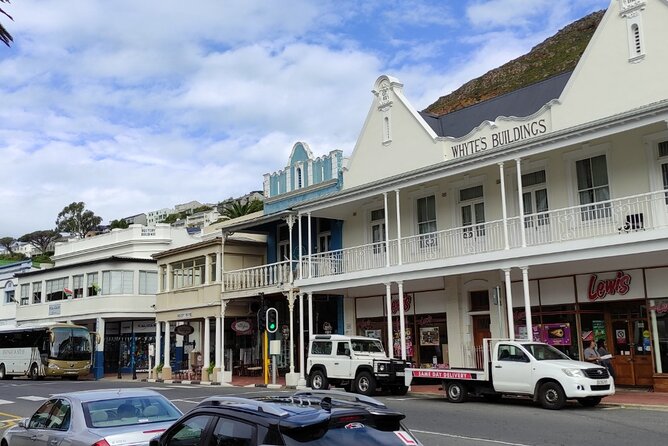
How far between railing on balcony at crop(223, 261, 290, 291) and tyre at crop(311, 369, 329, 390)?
261 inches

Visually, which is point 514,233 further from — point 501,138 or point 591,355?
point 591,355

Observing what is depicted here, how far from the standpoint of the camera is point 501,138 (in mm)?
22953

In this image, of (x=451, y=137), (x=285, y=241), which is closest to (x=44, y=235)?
(x=285, y=241)

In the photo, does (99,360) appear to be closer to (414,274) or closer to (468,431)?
(414,274)

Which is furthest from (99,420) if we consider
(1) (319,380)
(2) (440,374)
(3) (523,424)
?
(1) (319,380)

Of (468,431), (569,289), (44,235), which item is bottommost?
(468,431)

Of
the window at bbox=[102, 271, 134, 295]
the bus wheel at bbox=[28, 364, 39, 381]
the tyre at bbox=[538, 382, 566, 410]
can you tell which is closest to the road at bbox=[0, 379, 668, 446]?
the tyre at bbox=[538, 382, 566, 410]

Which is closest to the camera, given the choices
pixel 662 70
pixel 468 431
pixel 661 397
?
pixel 468 431

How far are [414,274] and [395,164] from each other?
16.8 ft

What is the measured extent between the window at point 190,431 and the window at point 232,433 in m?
0.17

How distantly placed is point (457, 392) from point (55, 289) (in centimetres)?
3745

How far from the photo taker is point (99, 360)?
42.2 m

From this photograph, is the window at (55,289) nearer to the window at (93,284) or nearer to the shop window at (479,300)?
the window at (93,284)

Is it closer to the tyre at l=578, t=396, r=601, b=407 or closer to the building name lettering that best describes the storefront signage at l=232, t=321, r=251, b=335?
the building name lettering
